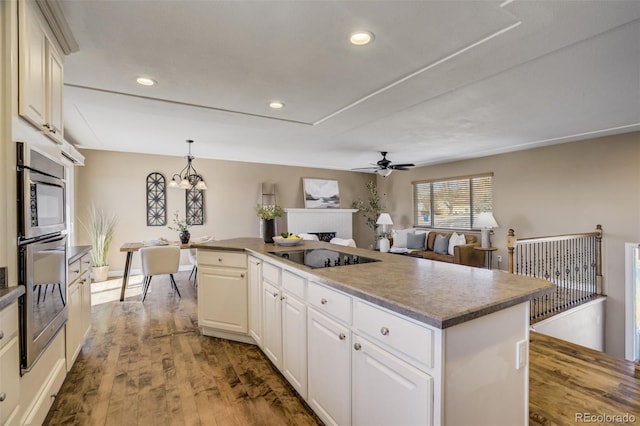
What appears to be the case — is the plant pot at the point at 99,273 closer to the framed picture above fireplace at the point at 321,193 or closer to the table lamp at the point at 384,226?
the framed picture above fireplace at the point at 321,193

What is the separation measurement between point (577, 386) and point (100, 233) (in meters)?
6.87

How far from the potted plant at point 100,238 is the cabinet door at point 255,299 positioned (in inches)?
167

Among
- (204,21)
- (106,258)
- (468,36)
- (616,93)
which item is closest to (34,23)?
(204,21)

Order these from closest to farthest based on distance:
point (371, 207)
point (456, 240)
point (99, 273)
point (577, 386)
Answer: point (577, 386) → point (99, 273) → point (456, 240) → point (371, 207)

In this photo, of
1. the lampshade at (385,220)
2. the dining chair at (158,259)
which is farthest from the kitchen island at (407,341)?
the lampshade at (385,220)

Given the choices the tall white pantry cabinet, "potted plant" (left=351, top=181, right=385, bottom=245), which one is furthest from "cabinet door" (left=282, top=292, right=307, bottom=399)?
"potted plant" (left=351, top=181, right=385, bottom=245)

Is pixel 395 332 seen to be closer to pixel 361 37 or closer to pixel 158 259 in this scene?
pixel 361 37

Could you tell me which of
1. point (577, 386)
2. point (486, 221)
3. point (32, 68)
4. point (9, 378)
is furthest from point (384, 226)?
point (9, 378)

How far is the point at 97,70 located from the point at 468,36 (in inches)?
109

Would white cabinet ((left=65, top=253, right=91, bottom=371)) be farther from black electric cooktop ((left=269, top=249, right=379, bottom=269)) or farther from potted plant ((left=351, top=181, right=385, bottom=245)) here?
potted plant ((left=351, top=181, right=385, bottom=245))

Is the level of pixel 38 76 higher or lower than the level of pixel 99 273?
higher

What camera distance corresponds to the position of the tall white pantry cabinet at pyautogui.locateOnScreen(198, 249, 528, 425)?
46.3 inches

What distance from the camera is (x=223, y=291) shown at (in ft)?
10.0

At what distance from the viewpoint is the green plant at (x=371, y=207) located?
8635mm
